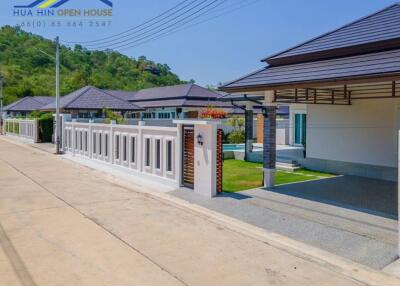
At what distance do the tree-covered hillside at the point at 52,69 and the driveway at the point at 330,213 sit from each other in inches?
2046

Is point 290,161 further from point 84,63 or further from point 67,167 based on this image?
point 84,63

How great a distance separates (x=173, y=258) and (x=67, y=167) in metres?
12.6

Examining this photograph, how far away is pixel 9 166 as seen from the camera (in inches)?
691

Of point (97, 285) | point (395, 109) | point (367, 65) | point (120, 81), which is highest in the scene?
point (120, 81)

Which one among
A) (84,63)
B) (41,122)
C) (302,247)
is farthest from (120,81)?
(302,247)

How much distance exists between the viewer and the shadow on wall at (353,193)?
952 cm

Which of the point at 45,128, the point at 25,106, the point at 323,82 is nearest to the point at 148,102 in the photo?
the point at 45,128

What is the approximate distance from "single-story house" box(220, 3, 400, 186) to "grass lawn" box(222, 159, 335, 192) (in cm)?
86

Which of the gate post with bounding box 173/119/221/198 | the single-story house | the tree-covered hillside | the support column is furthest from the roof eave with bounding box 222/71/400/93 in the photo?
the tree-covered hillside

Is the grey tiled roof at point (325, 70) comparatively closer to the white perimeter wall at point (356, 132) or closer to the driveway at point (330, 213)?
the driveway at point (330, 213)

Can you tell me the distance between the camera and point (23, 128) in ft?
118

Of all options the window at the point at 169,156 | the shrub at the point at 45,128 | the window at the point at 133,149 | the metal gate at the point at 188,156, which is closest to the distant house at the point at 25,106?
the shrub at the point at 45,128

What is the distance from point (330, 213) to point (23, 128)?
109ft

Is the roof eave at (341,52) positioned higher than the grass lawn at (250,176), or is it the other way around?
the roof eave at (341,52)
